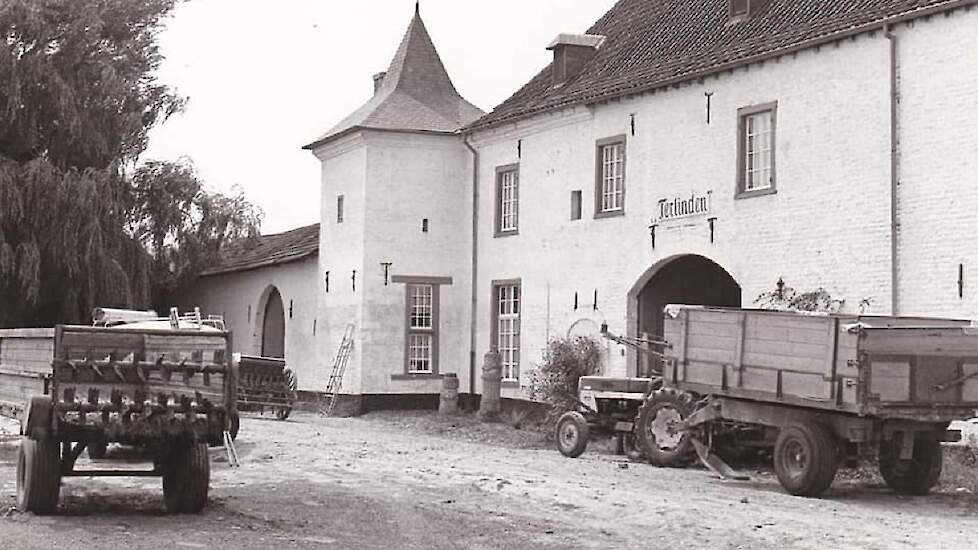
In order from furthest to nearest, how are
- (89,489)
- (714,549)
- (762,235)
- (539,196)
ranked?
(539,196)
(762,235)
(89,489)
(714,549)

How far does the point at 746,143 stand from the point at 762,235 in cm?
160

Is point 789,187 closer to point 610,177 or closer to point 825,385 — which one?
point 610,177

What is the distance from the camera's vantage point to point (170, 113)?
32906 mm

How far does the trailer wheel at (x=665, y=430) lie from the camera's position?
1650cm

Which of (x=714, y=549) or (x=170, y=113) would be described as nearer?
(x=714, y=549)

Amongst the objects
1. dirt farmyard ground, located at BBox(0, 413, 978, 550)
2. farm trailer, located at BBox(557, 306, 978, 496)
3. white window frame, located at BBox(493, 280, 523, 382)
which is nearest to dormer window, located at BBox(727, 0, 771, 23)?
white window frame, located at BBox(493, 280, 523, 382)

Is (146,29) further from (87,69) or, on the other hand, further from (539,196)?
(539,196)

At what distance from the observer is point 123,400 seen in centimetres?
1079

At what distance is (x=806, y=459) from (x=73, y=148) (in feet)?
69.7

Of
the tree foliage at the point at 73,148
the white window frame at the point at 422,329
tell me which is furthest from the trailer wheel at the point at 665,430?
the tree foliage at the point at 73,148

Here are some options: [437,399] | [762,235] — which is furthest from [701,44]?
[437,399]

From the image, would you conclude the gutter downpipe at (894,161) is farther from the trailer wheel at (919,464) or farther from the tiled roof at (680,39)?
the trailer wheel at (919,464)

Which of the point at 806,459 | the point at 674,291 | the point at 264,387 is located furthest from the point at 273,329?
the point at 806,459

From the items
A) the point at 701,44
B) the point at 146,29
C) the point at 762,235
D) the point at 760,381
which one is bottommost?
the point at 760,381
